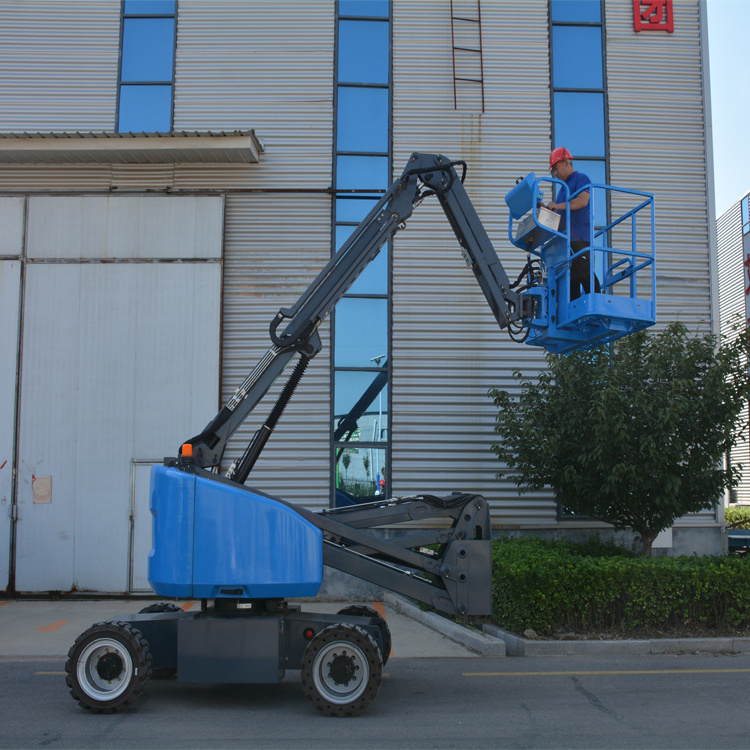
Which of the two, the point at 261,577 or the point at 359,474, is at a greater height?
the point at 359,474

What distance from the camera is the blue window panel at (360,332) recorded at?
13727 mm

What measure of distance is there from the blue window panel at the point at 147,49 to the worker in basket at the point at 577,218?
30.5 ft

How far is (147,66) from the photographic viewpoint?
14.3 meters

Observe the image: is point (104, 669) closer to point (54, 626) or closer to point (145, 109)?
point (54, 626)

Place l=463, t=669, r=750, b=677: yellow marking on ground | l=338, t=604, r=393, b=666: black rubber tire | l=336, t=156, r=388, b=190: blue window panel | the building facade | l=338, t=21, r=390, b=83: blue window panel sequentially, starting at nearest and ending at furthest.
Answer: l=338, t=604, r=393, b=666: black rubber tire, l=463, t=669, r=750, b=677: yellow marking on ground, the building facade, l=336, t=156, r=388, b=190: blue window panel, l=338, t=21, r=390, b=83: blue window panel

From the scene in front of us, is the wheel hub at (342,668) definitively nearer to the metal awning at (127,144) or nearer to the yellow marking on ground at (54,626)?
the yellow marking on ground at (54,626)

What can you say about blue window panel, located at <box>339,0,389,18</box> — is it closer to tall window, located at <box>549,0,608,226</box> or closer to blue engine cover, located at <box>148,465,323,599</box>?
tall window, located at <box>549,0,608,226</box>

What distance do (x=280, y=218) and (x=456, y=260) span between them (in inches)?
132

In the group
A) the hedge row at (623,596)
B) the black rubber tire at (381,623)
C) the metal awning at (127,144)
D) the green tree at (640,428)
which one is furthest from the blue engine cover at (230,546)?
the metal awning at (127,144)

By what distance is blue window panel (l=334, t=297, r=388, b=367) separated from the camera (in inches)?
540

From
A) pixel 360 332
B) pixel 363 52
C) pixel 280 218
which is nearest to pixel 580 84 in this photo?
pixel 363 52

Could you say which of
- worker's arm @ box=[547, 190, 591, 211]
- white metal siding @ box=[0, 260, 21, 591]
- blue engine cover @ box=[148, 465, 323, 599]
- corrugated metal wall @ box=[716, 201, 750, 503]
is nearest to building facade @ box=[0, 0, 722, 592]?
white metal siding @ box=[0, 260, 21, 591]

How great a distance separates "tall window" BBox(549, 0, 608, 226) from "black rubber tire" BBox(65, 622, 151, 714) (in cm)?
1158

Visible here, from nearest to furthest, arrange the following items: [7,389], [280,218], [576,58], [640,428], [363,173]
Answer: [640,428]
[7,389]
[280,218]
[363,173]
[576,58]
